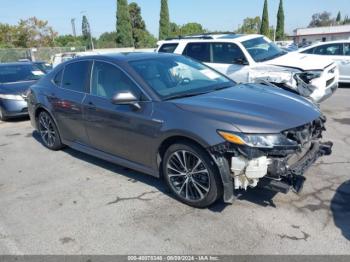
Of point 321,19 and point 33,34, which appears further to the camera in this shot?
point 321,19

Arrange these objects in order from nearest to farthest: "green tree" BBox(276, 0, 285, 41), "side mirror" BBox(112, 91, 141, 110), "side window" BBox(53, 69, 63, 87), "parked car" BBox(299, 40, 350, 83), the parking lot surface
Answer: the parking lot surface, "side mirror" BBox(112, 91, 141, 110), "side window" BBox(53, 69, 63, 87), "parked car" BBox(299, 40, 350, 83), "green tree" BBox(276, 0, 285, 41)

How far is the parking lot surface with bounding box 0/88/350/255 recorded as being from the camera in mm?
3213

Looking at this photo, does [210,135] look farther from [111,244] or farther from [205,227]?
[111,244]

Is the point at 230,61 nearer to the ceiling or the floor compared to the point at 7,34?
nearer to the floor

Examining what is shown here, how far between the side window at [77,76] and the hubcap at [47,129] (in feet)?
3.10

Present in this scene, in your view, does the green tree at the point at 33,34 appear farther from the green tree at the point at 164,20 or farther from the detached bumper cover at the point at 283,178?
the detached bumper cover at the point at 283,178

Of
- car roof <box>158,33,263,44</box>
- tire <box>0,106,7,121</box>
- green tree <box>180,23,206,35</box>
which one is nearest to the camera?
car roof <box>158,33,263,44</box>

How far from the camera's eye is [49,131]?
615 cm

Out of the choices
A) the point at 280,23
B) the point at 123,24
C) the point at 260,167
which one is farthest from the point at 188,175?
the point at 280,23

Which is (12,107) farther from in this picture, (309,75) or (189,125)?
(309,75)

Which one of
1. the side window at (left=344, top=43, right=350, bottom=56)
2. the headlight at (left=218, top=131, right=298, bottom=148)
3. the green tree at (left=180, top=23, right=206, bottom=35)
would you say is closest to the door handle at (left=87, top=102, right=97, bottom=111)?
the headlight at (left=218, top=131, right=298, bottom=148)

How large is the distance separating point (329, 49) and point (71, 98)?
957cm

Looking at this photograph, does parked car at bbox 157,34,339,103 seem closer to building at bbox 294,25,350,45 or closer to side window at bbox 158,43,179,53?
side window at bbox 158,43,179,53

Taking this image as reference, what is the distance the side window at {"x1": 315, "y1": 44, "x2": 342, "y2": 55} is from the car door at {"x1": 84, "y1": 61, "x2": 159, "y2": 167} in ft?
30.1
